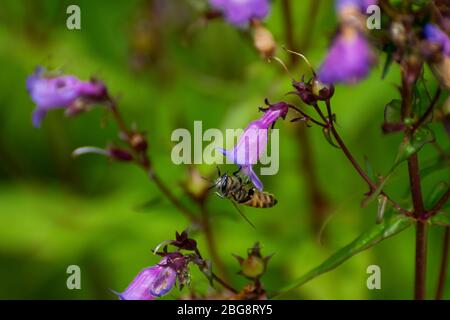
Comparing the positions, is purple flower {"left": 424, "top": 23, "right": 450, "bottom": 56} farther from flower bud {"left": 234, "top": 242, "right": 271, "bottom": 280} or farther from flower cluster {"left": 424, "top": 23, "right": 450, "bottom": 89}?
flower bud {"left": 234, "top": 242, "right": 271, "bottom": 280}

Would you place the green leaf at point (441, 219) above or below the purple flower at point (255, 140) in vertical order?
below

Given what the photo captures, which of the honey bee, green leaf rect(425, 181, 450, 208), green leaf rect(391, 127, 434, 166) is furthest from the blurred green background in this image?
green leaf rect(391, 127, 434, 166)

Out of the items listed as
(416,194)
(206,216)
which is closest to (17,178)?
(206,216)

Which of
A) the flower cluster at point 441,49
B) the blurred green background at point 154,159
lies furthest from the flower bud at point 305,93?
the blurred green background at point 154,159

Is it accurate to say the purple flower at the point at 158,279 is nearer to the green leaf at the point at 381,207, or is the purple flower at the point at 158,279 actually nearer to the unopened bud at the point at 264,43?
the green leaf at the point at 381,207
